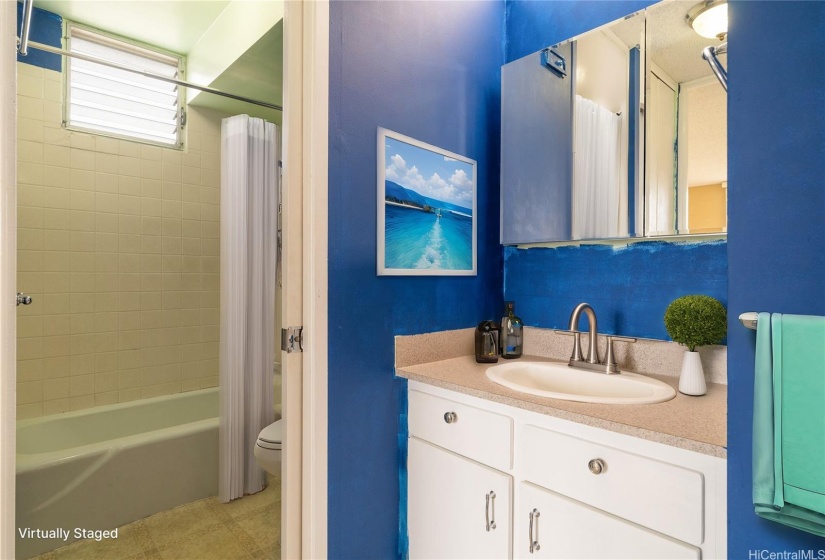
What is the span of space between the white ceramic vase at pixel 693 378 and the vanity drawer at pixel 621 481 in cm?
36

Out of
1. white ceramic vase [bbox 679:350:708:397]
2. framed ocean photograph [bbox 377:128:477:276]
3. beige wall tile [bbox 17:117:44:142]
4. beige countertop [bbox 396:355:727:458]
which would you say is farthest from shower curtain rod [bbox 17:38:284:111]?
white ceramic vase [bbox 679:350:708:397]

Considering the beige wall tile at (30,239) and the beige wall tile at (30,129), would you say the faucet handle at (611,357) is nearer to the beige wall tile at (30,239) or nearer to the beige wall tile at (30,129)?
the beige wall tile at (30,239)

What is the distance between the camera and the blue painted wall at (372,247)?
131cm

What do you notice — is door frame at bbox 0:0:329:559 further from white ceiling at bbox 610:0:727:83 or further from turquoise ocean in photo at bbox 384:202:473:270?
white ceiling at bbox 610:0:727:83

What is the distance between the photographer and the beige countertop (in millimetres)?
880

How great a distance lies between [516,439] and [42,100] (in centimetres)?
299

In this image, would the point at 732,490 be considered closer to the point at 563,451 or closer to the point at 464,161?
the point at 563,451

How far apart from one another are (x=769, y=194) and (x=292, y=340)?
46.1 inches

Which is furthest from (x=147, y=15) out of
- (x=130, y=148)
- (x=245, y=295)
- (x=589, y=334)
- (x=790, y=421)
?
(x=790, y=421)

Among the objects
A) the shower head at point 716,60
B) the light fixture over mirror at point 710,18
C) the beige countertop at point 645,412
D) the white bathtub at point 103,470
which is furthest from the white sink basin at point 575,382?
the white bathtub at point 103,470

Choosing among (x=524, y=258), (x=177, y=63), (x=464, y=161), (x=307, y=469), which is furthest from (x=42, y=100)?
(x=524, y=258)

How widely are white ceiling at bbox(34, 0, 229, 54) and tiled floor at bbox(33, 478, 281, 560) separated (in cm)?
263

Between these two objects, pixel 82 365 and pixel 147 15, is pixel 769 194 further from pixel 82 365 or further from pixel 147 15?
pixel 82 365

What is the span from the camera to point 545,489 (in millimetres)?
1116
